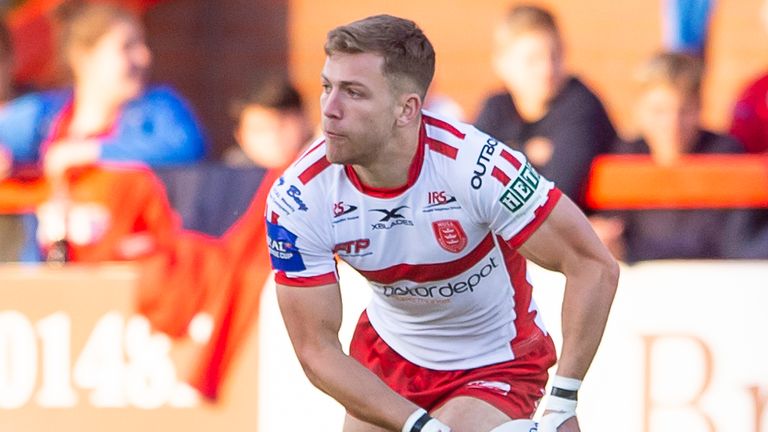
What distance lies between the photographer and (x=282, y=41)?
11.5 meters

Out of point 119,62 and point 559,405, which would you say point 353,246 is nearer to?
point 559,405

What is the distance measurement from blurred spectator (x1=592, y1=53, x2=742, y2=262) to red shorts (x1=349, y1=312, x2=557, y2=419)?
1.73 meters

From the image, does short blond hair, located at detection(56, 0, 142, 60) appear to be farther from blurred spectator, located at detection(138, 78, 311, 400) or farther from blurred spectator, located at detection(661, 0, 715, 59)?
blurred spectator, located at detection(661, 0, 715, 59)

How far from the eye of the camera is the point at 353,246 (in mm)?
4914

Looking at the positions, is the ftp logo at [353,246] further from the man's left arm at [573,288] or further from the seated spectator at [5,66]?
the seated spectator at [5,66]

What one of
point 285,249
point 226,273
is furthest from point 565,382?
point 226,273

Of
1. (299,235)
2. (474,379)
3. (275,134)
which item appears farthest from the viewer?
(275,134)

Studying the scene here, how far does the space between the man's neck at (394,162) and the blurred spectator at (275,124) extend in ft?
9.05

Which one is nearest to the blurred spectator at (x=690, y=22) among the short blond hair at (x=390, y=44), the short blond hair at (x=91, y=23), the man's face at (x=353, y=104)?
the short blond hair at (x=91, y=23)

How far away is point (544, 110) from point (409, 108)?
2.42 metres

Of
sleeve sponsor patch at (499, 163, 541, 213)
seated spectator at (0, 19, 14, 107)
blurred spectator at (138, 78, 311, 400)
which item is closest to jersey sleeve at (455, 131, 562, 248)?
sleeve sponsor patch at (499, 163, 541, 213)

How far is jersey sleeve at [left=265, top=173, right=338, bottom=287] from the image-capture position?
4859 millimetres

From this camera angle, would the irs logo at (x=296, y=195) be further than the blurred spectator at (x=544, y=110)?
No

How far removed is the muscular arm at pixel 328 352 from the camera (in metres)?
4.84
